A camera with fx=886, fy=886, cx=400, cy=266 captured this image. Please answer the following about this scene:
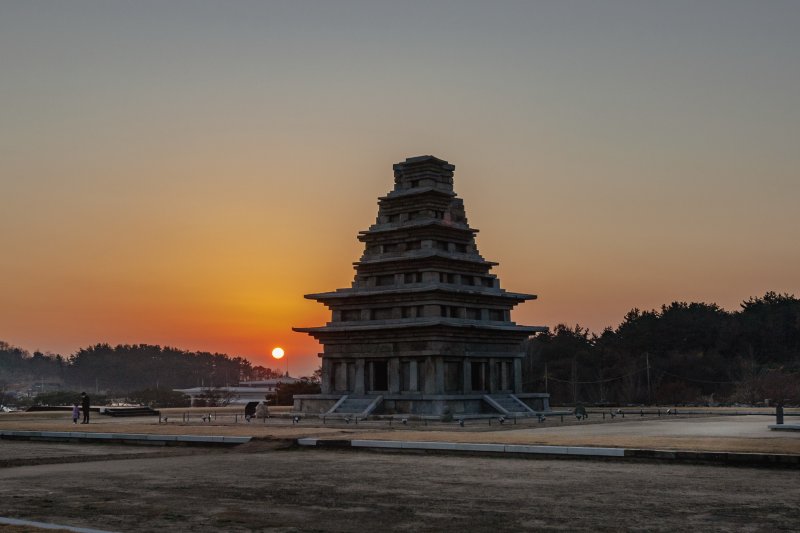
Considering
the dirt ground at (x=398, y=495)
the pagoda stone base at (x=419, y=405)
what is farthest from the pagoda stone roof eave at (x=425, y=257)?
the dirt ground at (x=398, y=495)

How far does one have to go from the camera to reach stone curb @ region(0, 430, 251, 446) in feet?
109

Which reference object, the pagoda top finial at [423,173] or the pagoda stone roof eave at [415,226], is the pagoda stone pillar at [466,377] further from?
the pagoda top finial at [423,173]

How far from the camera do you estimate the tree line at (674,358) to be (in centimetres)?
10081

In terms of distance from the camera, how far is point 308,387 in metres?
86.2

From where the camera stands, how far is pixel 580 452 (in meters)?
26.5

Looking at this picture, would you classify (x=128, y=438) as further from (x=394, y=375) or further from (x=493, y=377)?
(x=493, y=377)

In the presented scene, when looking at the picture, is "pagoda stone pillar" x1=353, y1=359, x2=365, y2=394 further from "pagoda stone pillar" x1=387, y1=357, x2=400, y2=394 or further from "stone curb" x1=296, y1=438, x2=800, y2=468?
"stone curb" x1=296, y1=438, x2=800, y2=468

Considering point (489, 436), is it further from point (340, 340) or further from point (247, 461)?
point (340, 340)

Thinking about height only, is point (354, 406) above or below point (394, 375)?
below

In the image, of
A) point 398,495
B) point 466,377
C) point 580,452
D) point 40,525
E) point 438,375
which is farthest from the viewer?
point 466,377

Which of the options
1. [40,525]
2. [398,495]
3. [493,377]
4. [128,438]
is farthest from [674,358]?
[40,525]

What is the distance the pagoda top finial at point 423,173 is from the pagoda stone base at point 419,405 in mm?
15919

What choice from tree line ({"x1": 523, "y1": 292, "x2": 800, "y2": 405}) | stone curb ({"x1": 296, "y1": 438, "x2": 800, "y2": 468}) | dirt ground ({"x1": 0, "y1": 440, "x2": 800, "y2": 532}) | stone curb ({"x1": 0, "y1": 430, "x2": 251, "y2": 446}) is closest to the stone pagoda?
stone curb ({"x1": 0, "y1": 430, "x2": 251, "y2": 446})

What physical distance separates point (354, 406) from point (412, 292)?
28.2 ft
